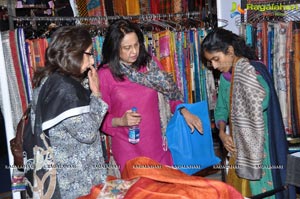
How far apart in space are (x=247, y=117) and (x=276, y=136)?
0.25 metres

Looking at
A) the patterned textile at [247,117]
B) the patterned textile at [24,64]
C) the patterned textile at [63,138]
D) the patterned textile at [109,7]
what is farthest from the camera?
the patterned textile at [109,7]

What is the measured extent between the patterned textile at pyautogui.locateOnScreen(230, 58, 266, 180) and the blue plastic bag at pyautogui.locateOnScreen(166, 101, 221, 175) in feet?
1.00

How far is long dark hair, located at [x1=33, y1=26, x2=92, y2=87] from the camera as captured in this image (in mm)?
2150

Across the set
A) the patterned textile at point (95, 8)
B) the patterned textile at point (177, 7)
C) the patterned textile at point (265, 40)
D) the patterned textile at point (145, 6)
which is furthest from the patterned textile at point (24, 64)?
the patterned textile at point (265, 40)

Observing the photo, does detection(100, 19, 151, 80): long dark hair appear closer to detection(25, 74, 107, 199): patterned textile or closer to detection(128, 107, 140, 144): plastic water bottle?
detection(128, 107, 140, 144): plastic water bottle

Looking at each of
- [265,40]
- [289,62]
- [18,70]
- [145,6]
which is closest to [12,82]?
[18,70]

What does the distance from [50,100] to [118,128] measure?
72cm

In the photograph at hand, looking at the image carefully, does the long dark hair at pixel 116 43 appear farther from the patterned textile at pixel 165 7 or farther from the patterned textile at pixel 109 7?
the patterned textile at pixel 165 7

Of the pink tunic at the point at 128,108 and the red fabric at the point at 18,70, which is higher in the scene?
the red fabric at the point at 18,70

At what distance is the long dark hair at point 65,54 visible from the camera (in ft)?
7.06

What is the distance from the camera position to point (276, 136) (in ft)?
8.47

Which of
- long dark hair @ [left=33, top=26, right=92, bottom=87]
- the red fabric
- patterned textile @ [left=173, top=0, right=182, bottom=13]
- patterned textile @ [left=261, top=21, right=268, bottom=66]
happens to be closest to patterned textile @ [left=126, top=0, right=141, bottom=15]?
patterned textile @ [left=173, top=0, right=182, bottom=13]

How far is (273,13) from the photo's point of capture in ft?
11.6

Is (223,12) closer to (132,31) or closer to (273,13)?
(273,13)
